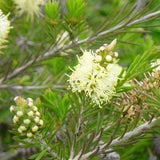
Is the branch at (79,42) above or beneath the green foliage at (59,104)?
above

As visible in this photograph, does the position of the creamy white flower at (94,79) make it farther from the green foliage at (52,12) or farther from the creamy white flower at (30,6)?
the creamy white flower at (30,6)

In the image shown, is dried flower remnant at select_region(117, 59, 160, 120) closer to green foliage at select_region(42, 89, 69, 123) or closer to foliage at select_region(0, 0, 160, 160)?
foliage at select_region(0, 0, 160, 160)

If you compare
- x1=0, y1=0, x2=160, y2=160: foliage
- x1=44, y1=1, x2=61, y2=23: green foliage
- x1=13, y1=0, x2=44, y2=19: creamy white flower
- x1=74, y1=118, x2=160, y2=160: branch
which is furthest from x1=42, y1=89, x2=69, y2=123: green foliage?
x1=13, y1=0, x2=44, y2=19: creamy white flower

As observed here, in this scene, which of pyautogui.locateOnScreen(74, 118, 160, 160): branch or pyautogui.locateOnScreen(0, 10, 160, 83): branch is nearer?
pyautogui.locateOnScreen(74, 118, 160, 160): branch

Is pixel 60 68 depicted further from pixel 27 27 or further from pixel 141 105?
pixel 141 105

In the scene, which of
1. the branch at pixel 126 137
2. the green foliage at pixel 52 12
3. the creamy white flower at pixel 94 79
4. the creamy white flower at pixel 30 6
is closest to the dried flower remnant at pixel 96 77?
the creamy white flower at pixel 94 79

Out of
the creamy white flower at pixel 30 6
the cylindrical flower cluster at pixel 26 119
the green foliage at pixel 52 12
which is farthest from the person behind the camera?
the creamy white flower at pixel 30 6

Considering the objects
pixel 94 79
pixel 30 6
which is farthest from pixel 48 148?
pixel 30 6
